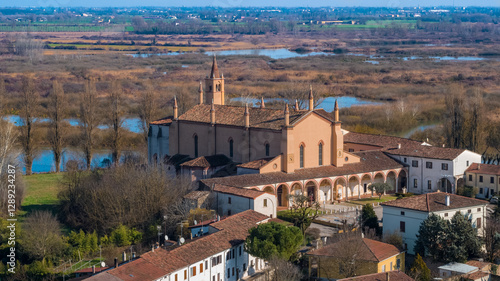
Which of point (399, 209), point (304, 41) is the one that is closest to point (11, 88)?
point (399, 209)

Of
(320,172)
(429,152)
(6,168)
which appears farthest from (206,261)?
(429,152)

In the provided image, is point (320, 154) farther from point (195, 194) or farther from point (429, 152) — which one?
point (195, 194)

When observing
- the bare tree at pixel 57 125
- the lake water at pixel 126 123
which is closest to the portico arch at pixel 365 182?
the bare tree at pixel 57 125

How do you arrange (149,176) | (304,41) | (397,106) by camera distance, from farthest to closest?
(304,41)
(397,106)
(149,176)

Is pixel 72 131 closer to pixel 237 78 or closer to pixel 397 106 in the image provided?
pixel 397 106

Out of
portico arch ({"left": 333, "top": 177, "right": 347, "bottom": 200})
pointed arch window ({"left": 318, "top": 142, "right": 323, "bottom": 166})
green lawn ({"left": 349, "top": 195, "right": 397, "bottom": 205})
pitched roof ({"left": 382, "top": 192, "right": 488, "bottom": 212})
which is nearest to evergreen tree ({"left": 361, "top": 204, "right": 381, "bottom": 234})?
pitched roof ({"left": 382, "top": 192, "right": 488, "bottom": 212})

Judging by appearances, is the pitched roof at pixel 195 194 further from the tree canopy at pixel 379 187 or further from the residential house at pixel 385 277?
the residential house at pixel 385 277

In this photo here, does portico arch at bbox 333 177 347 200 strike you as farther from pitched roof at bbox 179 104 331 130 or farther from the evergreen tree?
the evergreen tree
